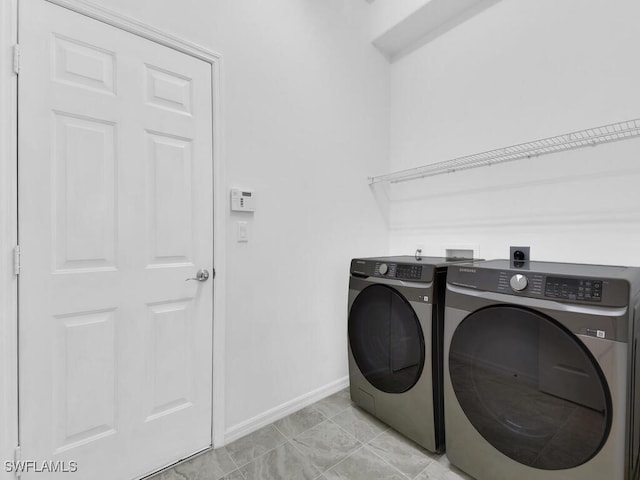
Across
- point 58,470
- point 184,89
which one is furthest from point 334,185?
point 58,470

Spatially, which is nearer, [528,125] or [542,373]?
[542,373]

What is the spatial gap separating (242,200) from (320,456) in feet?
4.57

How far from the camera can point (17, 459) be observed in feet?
3.67

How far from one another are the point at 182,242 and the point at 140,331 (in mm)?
444

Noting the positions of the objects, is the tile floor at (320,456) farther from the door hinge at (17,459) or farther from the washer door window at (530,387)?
the door hinge at (17,459)

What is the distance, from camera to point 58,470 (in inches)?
47.0

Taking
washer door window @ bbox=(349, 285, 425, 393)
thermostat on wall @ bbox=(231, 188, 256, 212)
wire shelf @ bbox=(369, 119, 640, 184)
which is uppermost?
wire shelf @ bbox=(369, 119, 640, 184)

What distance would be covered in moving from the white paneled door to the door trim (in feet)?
0.08

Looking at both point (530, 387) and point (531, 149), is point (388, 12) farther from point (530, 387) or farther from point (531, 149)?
point (530, 387)

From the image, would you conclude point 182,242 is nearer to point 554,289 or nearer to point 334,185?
point 334,185

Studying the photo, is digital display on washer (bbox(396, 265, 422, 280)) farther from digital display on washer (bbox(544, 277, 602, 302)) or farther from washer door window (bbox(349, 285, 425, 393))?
digital display on washer (bbox(544, 277, 602, 302))

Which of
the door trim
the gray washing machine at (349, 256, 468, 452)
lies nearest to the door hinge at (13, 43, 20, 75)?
the door trim

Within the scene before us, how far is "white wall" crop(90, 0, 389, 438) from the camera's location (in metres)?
1.63

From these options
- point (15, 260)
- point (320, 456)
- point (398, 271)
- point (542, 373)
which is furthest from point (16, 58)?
point (542, 373)
